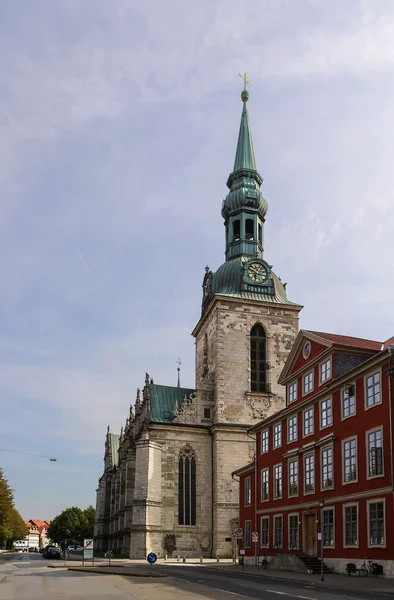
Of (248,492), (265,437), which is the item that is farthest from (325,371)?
(248,492)

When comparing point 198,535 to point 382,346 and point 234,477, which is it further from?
point 382,346

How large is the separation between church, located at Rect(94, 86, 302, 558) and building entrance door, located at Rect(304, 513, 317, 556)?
2105 centimetres

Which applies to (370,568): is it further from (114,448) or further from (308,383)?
(114,448)

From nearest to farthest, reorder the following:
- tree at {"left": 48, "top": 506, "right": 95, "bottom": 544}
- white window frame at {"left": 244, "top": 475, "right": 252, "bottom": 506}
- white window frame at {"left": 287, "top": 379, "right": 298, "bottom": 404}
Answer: white window frame at {"left": 287, "top": 379, "right": 298, "bottom": 404}, white window frame at {"left": 244, "top": 475, "right": 252, "bottom": 506}, tree at {"left": 48, "top": 506, "right": 95, "bottom": 544}

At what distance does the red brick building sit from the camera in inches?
1161

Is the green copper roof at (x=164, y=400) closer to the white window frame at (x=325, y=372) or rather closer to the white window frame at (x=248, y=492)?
the white window frame at (x=248, y=492)

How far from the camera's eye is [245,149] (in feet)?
244

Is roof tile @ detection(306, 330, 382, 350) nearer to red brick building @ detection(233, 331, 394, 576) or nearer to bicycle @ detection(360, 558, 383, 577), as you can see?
red brick building @ detection(233, 331, 394, 576)

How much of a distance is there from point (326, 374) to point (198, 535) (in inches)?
1091

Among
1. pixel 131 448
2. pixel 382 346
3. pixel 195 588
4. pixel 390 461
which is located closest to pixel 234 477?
pixel 131 448

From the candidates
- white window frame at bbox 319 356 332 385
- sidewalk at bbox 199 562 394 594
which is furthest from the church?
sidewalk at bbox 199 562 394 594

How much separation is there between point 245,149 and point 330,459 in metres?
46.9

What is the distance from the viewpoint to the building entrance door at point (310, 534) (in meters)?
36.2

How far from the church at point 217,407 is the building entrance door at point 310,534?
829 inches
